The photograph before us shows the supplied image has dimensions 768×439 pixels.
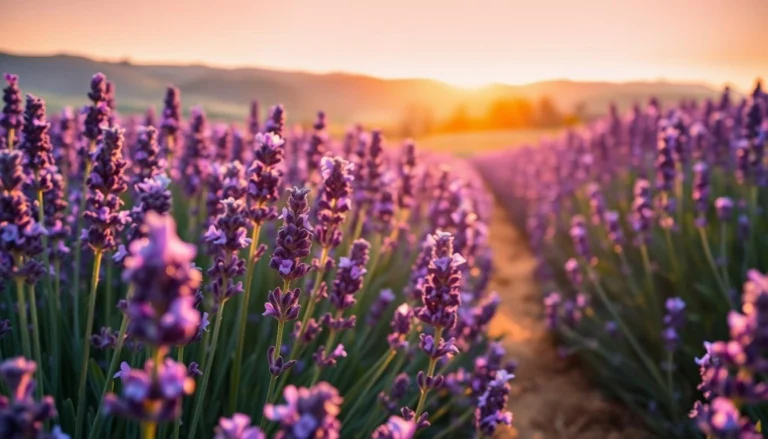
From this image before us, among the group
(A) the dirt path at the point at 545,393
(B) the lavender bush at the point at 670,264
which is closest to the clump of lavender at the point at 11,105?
(B) the lavender bush at the point at 670,264

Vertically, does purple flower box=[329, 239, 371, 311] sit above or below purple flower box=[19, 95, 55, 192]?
below

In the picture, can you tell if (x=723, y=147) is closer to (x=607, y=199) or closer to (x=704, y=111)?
(x=704, y=111)

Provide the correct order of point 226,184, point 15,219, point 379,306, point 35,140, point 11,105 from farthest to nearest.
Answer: point 379,306 < point 11,105 < point 226,184 < point 35,140 < point 15,219

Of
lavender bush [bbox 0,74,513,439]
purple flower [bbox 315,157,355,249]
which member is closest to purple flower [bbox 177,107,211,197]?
lavender bush [bbox 0,74,513,439]

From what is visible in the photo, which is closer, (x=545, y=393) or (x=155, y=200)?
(x=155, y=200)

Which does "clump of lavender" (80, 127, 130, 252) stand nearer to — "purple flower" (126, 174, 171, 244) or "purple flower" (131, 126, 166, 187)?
"purple flower" (126, 174, 171, 244)

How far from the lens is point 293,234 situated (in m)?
1.82

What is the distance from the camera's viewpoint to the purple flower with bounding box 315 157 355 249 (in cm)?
Result: 217

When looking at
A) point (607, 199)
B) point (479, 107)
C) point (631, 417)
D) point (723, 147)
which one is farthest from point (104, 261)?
point (479, 107)

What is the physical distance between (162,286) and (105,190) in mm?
1148

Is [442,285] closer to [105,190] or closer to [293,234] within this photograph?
[293,234]

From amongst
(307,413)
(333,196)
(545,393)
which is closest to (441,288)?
(333,196)

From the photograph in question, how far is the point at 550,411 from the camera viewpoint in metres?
4.22

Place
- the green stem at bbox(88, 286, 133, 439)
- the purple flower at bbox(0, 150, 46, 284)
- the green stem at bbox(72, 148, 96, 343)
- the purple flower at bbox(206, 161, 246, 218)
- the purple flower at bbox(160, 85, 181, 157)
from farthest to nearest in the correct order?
the purple flower at bbox(160, 85, 181, 157) → the green stem at bbox(72, 148, 96, 343) → the purple flower at bbox(206, 161, 246, 218) → the green stem at bbox(88, 286, 133, 439) → the purple flower at bbox(0, 150, 46, 284)
